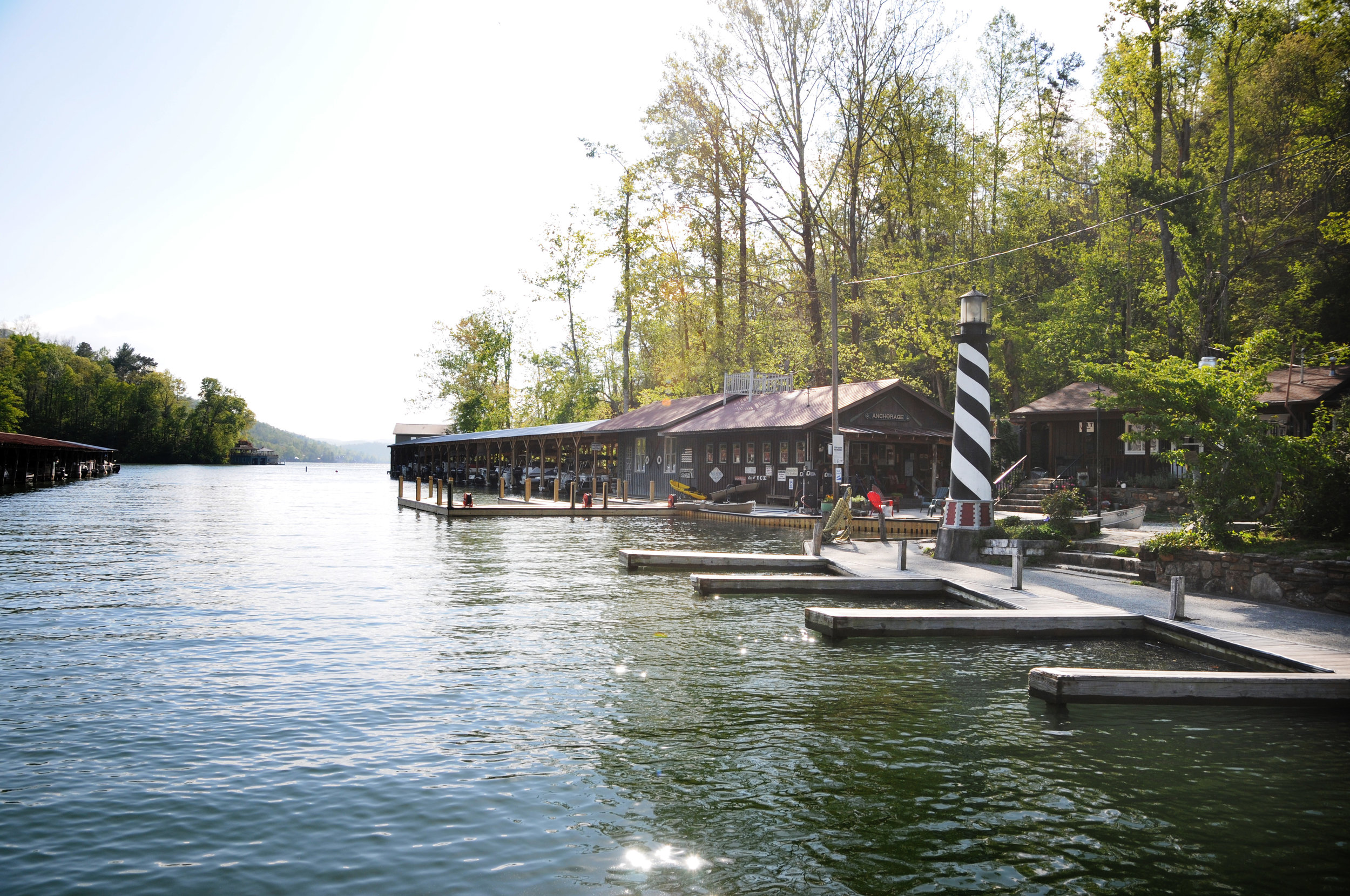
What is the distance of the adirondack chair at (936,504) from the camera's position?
25562 millimetres

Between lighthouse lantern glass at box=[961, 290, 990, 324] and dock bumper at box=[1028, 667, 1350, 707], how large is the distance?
31.5ft

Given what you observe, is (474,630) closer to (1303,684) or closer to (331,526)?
(1303,684)

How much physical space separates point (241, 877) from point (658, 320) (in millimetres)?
57940

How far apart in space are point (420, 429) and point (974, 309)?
100740mm

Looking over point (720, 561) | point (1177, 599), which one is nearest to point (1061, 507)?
point (1177, 599)

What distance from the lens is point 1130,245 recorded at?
1447 inches

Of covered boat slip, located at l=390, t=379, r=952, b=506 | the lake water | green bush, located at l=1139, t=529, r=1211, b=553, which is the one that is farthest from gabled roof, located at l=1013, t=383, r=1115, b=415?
the lake water

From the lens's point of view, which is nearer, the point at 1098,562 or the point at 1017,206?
the point at 1098,562

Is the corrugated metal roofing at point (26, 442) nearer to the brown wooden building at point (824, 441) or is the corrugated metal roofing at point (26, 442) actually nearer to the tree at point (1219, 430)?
the brown wooden building at point (824, 441)

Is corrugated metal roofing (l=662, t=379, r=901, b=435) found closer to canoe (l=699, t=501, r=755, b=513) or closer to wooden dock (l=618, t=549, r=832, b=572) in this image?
canoe (l=699, t=501, r=755, b=513)

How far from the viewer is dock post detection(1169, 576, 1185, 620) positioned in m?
10.5

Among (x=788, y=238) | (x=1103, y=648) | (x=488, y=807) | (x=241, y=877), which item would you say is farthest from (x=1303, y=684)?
(x=788, y=238)

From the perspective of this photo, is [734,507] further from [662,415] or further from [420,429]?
[420,429]

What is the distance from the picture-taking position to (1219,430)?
12.6m
